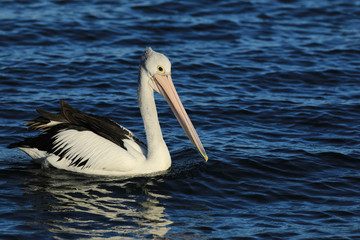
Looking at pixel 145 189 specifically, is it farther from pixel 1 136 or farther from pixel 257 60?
pixel 257 60

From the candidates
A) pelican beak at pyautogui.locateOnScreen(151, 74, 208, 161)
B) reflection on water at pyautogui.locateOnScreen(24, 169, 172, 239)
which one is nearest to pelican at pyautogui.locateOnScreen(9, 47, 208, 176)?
pelican beak at pyautogui.locateOnScreen(151, 74, 208, 161)

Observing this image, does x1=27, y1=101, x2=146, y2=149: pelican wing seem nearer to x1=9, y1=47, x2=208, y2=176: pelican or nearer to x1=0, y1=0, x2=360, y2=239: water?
x1=9, y1=47, x2=208, y2=176: pelican

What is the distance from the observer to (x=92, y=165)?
7.12 metres

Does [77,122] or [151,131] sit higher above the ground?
[77,122]

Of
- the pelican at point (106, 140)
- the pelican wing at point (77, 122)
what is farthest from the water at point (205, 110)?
the pelican wing at point (77, 122)

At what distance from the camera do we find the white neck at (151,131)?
7.14 metres

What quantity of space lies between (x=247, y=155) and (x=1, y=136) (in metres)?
3.17

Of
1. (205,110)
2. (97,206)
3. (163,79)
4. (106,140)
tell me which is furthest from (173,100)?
(205,110)

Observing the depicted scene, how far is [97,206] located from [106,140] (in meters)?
1.09

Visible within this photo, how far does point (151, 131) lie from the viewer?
7.23 metres

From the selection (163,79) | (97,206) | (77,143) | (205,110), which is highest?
(163,79)

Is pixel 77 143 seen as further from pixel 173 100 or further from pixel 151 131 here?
pixel 173 100

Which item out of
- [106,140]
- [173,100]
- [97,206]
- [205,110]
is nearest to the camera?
[97,206]

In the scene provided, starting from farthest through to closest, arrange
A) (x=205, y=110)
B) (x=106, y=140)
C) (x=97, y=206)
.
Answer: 1. (x=205, y=110)
2. (x=106, y=140)
3. (x=97, y=206)
